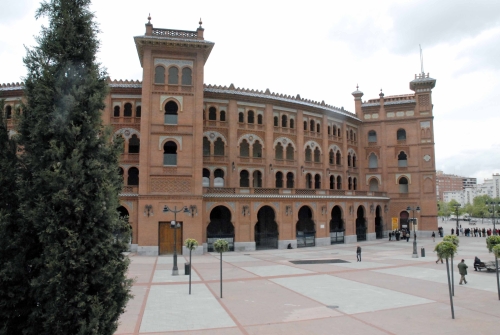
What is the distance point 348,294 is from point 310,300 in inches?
92.3

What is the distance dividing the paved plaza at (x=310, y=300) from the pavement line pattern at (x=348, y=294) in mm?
42

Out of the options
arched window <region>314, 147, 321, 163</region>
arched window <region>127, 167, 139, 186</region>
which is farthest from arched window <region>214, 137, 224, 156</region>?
arched window <region>314, 147, 321, 163</region>

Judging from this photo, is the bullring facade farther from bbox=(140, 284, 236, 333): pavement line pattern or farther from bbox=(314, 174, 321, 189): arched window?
bbox=(140, 284, 236, 333): pavement line pattern

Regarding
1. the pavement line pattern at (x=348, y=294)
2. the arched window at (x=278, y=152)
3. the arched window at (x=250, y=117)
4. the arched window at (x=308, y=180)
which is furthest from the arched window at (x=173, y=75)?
the pavement line pattern at (x=348, y=294)

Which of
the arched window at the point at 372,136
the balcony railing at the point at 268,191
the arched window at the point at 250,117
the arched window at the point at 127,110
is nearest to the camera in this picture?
the balcony railing at the point at 268,191

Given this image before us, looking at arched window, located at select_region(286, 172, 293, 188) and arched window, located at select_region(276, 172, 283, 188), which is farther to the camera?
arched window, located at select_region(286, 172, 293, 188)

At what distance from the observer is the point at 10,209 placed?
7039mm

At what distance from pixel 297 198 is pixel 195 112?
14331 mm

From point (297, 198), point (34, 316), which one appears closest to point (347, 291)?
point (34, 316)

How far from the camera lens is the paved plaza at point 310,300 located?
41.2ft

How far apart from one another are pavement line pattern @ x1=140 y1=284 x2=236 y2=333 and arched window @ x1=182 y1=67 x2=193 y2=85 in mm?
22669

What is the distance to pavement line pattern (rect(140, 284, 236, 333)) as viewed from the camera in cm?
1277

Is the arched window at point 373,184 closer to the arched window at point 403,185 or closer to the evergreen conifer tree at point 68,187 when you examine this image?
the arched window at point 403,185

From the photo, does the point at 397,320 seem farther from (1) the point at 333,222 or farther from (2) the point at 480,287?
(1) the point at 333,222
